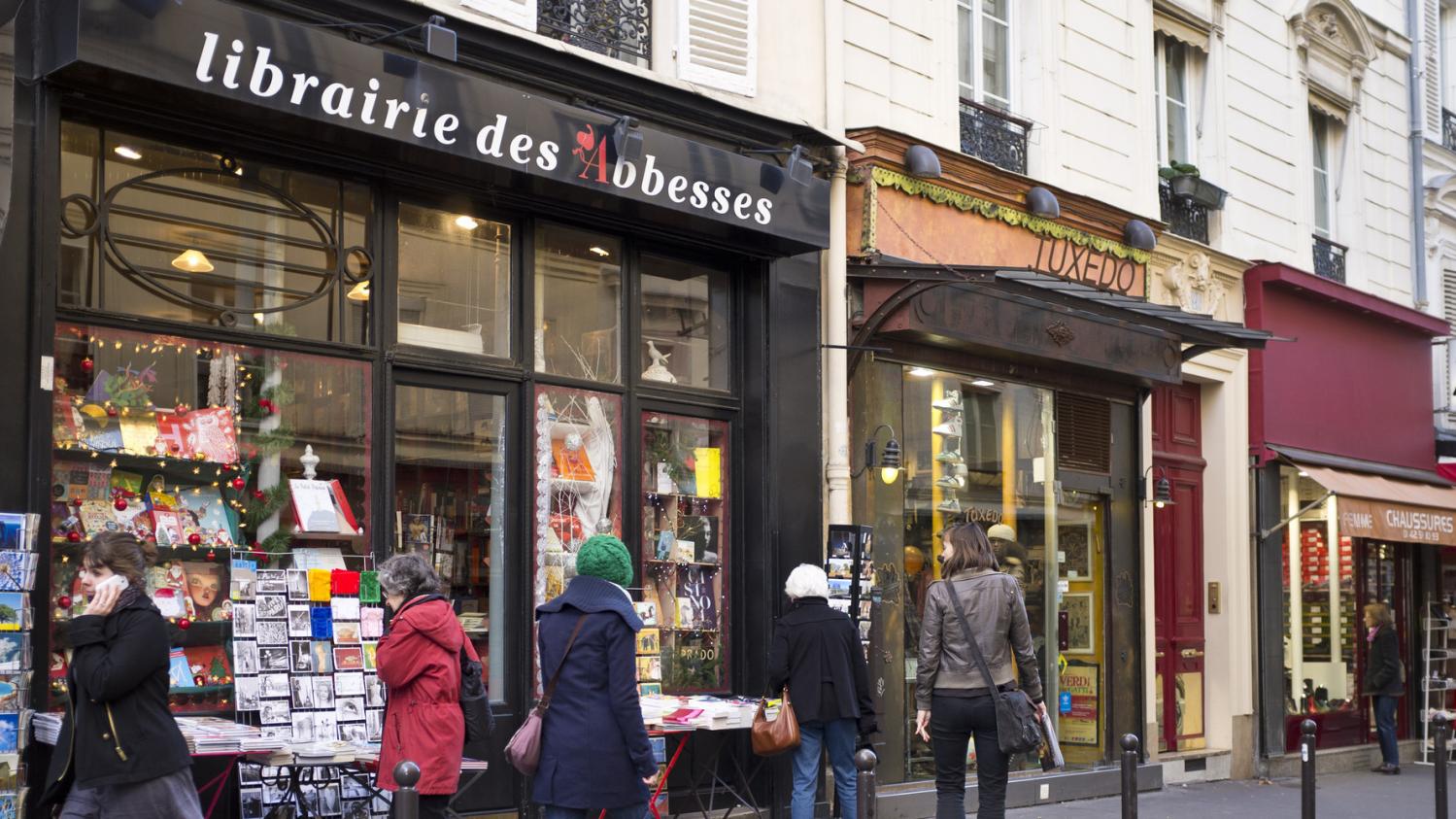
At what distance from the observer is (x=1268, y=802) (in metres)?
13.3

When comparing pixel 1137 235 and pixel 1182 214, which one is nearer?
pixel 1137 235

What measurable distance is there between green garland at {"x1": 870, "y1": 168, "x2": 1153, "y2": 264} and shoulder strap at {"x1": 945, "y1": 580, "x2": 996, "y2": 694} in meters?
4.17

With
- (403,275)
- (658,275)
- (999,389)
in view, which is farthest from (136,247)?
(999,389)

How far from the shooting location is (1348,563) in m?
17.5

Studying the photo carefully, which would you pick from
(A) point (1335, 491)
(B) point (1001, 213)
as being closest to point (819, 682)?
(B) point (1001, 213)

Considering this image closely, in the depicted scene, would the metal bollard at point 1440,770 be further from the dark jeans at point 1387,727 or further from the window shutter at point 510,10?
the dark jeans at point 1387,727

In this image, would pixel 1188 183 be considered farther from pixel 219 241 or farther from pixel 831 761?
pixel 219 241

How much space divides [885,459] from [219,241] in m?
4.84

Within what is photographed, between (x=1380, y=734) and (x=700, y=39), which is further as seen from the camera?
(x=1380, y=734)

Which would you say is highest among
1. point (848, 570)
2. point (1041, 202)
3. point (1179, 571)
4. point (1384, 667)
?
point (1041, 202)

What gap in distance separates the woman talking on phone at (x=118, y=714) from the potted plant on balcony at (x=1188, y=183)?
436 inches

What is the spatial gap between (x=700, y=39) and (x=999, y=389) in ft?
13.2

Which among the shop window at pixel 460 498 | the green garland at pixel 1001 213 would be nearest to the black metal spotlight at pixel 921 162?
the green garland at pixel 1001 213

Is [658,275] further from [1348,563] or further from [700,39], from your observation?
[1348,563]
